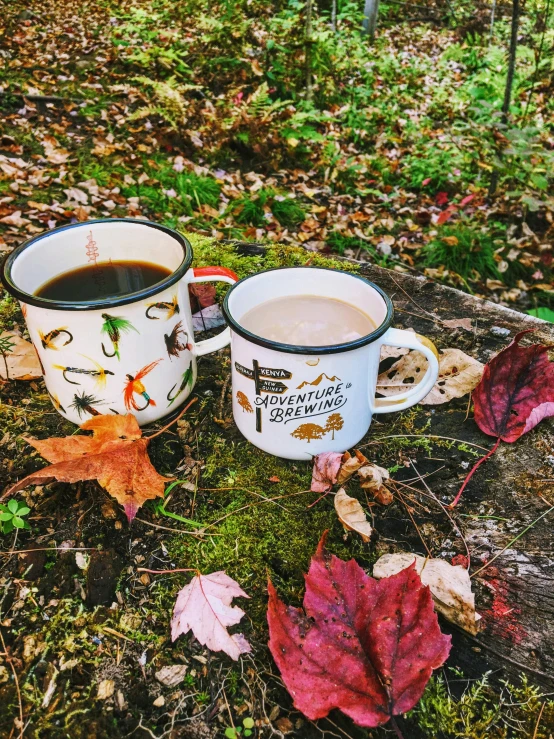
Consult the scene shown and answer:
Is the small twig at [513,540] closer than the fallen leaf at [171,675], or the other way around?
the fallen leaf at [171,675]

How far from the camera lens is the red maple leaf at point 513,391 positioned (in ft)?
4.81

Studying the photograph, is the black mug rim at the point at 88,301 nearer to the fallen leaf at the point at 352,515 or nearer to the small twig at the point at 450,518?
the fallen leaf at the point at 352,515

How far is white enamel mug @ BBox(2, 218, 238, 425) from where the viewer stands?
126cm

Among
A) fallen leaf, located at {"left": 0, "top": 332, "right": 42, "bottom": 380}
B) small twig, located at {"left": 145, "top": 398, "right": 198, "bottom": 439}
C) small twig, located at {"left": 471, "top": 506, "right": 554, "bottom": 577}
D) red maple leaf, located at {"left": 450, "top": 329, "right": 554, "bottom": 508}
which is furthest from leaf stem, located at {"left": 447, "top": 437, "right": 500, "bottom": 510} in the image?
fallen leaf, located at {"left": 0, "top": 332, "right": 42, "bottom": 380}

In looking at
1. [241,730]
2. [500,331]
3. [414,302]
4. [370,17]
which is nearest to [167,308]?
[241,730]

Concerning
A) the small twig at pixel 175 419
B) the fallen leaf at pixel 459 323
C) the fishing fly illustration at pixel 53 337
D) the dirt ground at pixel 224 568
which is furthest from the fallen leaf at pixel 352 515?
the fallen leaf at pixel 459 323

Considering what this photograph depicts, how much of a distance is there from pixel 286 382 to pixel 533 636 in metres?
0.72

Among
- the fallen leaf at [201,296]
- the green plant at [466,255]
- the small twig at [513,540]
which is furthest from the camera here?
the green plant at [466,255]

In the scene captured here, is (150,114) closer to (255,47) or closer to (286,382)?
(255,47)

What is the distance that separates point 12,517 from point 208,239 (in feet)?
4.86

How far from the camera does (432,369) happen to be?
138 cm

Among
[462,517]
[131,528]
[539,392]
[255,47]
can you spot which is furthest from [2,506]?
[255,47]

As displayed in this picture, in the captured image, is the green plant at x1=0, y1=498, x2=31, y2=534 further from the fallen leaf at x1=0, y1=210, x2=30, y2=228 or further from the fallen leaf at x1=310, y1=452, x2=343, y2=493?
the fallen leaf at x1=0, y1=210, x2=30, y2=228

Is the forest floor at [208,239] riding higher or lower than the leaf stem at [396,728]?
lower
